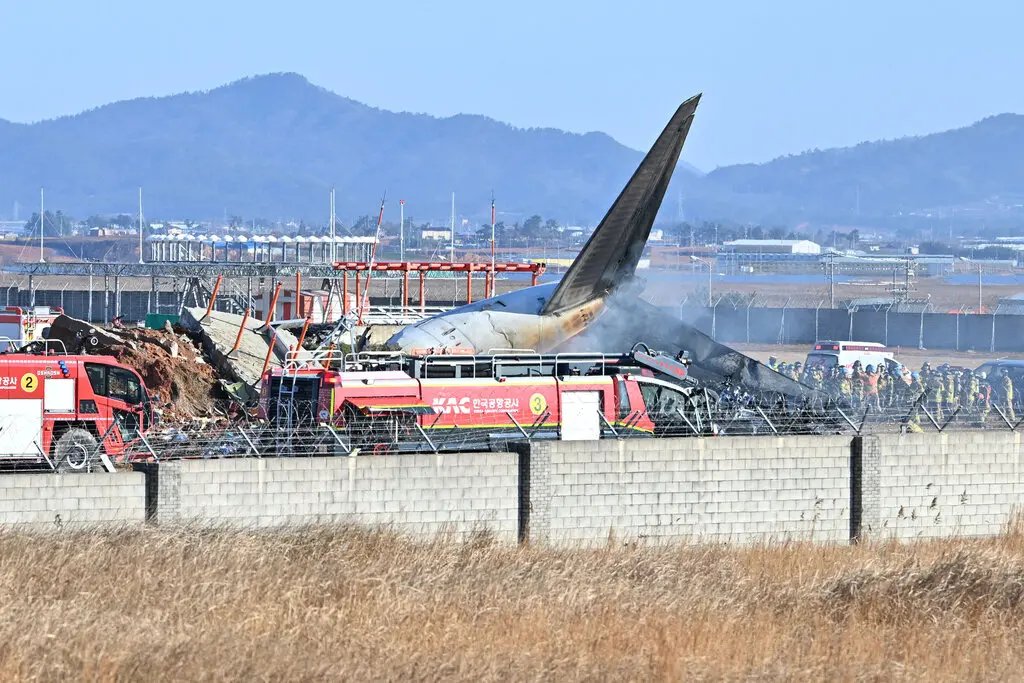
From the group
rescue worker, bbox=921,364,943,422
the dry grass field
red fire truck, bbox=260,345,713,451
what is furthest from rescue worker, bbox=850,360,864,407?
the dry grass field

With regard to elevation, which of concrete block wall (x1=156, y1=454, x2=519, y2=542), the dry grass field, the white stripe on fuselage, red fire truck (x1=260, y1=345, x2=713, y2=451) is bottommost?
the dry grass field

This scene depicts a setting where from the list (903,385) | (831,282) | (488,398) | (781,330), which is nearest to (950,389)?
(903,385)

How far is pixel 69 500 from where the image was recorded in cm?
2559

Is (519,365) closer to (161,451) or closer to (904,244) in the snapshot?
(161,451)

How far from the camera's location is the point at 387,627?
21.3 metres

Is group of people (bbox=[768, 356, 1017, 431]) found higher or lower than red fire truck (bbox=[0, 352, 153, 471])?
lower

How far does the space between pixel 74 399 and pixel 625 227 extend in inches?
→ 810

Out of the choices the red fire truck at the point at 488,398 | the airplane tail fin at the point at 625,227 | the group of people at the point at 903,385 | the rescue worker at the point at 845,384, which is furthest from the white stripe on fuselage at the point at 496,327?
the rescue worker at the point at 845,384

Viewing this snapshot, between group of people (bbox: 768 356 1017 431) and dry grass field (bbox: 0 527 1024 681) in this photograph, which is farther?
Result: group of people (bbox: 768 356 1017 431)

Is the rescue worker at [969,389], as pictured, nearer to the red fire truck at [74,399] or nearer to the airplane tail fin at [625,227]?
the airplane tail fin at [625,227]

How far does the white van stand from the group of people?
2355 millimetres

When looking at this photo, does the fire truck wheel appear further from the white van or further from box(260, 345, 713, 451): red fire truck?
the white van

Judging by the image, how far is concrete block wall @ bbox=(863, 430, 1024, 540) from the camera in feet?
105

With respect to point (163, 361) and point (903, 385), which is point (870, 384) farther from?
point (163, 361)
